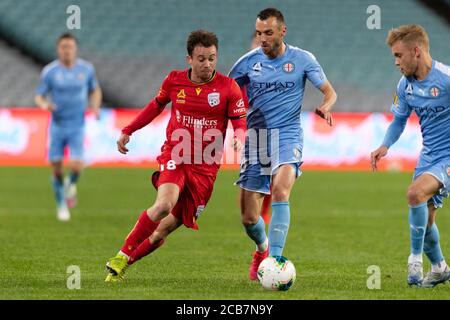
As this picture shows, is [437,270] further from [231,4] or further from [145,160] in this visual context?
[231,4]

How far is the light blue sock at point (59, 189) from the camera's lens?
44.8 ft

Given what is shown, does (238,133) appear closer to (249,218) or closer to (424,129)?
(249,218)

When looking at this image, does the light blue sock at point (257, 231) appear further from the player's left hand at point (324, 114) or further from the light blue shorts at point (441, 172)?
the light blue shorts at point (441, 172)

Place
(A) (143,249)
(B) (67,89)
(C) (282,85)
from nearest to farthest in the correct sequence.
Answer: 1. (A) (143,249)
2. (C) (282,85)
3. (B) (67,89)

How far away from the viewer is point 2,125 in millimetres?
21906

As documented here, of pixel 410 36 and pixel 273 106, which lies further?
pixel 273 106

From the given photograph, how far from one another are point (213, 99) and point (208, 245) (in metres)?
3.28

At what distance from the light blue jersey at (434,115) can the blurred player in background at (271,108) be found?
70 cm

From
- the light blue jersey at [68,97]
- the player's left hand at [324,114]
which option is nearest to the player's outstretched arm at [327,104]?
the player's left hand at [324,114]

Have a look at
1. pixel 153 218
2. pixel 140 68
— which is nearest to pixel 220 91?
pixel 153 218

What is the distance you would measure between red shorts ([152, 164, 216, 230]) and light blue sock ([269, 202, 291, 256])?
0.63 meters

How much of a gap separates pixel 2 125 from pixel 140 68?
6305mm

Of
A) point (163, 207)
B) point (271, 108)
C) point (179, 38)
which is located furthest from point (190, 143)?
point (179, 38)

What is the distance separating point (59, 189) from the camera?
45.0 feet
